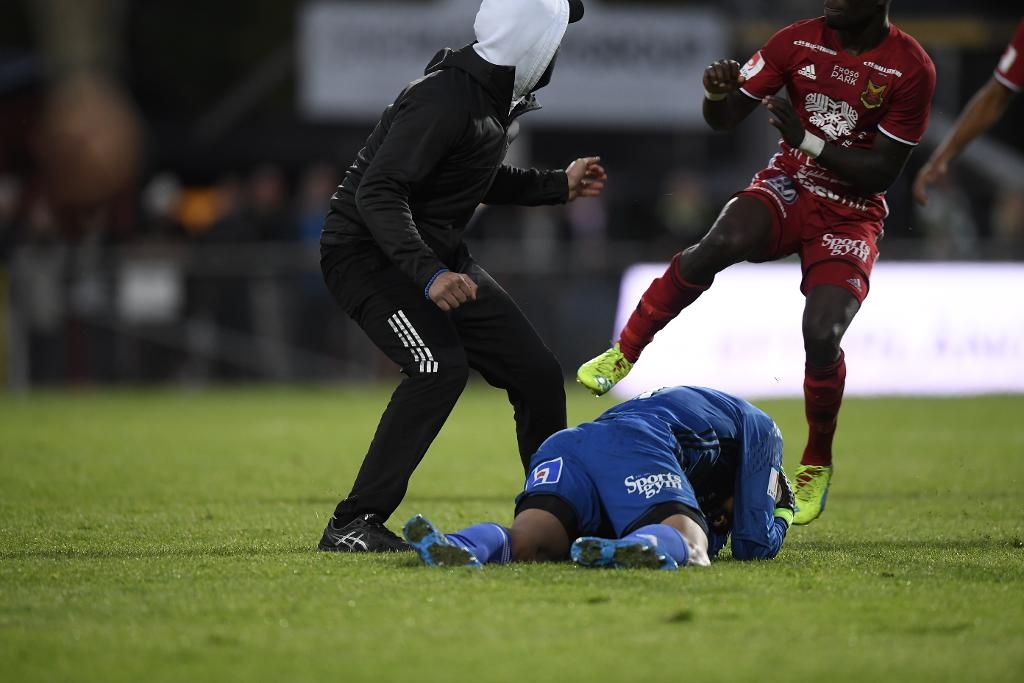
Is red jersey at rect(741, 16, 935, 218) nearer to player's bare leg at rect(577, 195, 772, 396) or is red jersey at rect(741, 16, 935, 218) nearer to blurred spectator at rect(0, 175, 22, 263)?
player's bare leg at rect(577, 195, 772, 396)

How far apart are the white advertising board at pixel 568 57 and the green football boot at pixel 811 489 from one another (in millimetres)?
13150

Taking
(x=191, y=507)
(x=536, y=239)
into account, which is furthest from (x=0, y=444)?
(x=536, y=239)

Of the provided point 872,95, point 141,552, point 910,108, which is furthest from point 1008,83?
point 141,552

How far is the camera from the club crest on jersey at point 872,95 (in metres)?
6.88

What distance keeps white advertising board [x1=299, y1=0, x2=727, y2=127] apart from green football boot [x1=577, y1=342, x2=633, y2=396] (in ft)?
42.7

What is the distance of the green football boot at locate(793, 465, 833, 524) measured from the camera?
6957mm

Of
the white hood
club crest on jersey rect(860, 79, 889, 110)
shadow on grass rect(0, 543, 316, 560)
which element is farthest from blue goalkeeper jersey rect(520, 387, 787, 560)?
club crest on jersey rect(860, 79, 889, 110)

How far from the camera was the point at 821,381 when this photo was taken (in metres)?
7.03

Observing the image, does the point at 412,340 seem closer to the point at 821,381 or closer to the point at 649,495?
the point at 649,495

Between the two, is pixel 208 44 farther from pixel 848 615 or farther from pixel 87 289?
pixel 848 615

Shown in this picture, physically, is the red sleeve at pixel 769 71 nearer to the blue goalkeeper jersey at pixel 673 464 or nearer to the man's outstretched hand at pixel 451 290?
the blue goalkeeper jersey at pixel 673 464

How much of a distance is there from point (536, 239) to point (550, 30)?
1296 cm

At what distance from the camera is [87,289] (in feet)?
55.4

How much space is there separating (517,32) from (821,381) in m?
2.13
